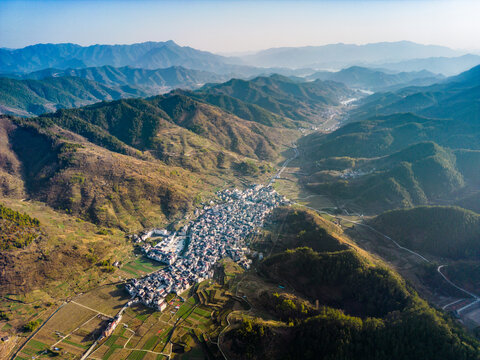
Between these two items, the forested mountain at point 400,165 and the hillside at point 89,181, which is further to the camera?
the forested mountain at point 400,165

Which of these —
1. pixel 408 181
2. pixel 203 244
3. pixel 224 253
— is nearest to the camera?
pixel 224 253

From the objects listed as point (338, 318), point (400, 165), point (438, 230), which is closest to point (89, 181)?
point (338, 318)

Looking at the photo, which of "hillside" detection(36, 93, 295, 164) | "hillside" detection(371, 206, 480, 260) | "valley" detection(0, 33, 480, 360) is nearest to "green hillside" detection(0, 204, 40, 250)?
"valley" detection(0, 33, 480, 360)

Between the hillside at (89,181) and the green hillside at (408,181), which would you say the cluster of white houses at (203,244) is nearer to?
the hillside at (89,181)

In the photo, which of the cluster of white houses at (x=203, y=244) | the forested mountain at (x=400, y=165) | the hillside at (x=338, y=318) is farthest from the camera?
the forested mountain at (x=400, y=165)

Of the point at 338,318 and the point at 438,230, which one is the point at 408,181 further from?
the point at 338,318

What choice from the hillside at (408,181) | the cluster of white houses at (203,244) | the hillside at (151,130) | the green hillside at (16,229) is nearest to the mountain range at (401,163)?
the hillside at (408,181)

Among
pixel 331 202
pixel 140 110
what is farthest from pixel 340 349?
pixel 140 110
